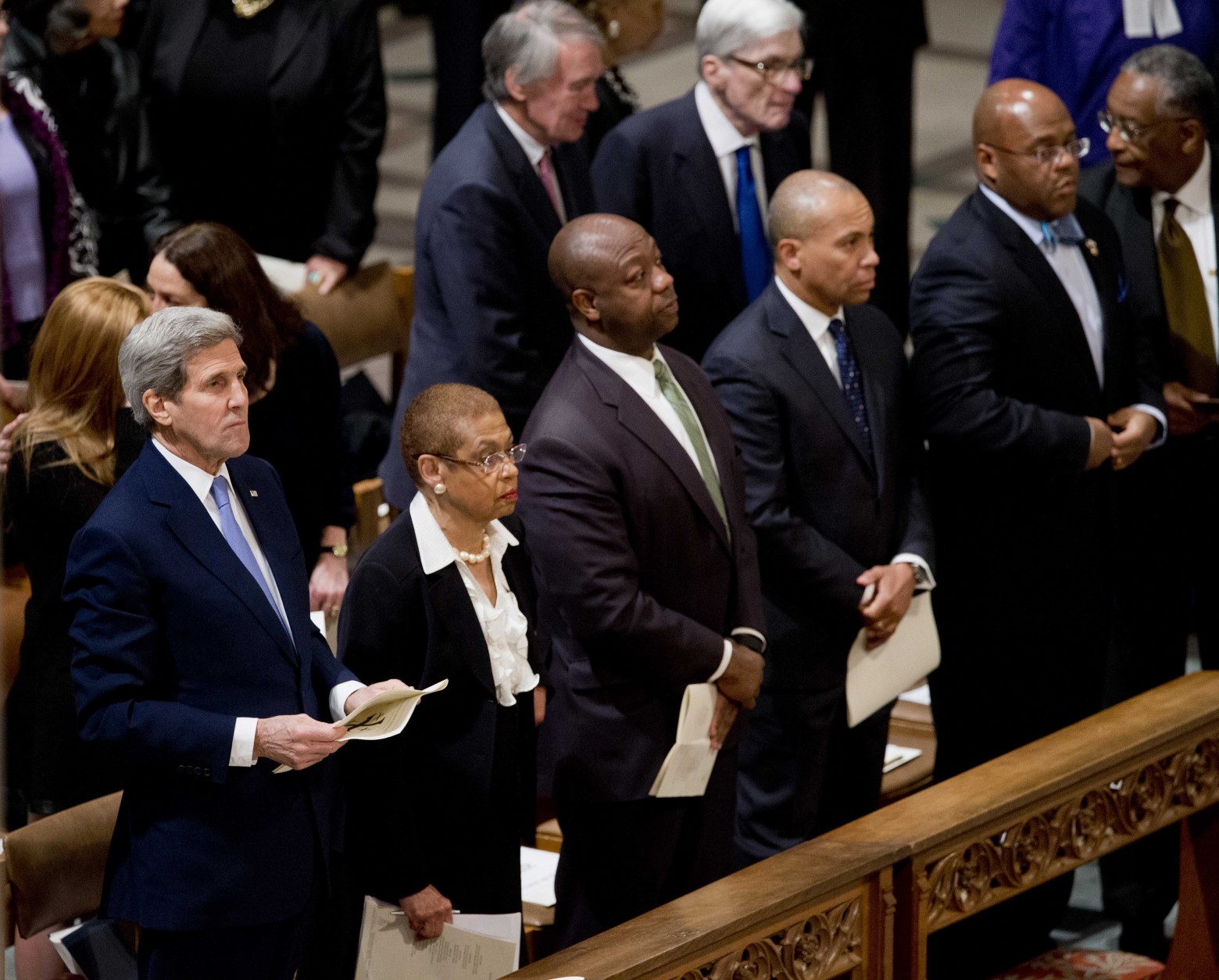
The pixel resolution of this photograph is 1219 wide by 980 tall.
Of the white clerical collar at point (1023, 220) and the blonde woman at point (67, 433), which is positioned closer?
the blonde woman at point (67, 433)

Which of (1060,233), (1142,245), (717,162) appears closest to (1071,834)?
(1060,233)

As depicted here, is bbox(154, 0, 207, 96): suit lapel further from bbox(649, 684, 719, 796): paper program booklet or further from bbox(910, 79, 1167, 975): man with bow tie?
bbox(649, 684, 719, 796): paper program booklet

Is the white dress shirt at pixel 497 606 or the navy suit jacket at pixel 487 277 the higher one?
the navy suit jacket at pixel 487 277

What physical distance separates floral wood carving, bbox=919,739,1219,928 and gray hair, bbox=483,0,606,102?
1.92 metres

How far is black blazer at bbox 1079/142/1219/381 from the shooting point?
4.36 m

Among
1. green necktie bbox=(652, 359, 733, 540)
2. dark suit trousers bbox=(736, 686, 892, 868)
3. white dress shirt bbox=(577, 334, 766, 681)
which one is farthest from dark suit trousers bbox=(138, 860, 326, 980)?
dark suit trousers bbox=(736, 686, 892, 868)

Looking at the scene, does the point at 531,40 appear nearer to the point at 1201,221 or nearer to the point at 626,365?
the point at 626,365

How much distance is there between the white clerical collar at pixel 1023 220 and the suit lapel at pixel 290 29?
1853 millimetres

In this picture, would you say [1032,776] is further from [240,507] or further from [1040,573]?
[240,507]

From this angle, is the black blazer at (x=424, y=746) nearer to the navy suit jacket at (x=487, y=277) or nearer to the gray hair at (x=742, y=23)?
the navy suit jacket at (x=487, y=277)

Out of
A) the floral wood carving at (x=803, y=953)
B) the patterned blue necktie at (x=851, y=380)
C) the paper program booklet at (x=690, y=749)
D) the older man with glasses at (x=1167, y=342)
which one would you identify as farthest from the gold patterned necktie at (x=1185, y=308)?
the floral wood carving at (x=803, y=953)

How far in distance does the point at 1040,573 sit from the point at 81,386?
6.55 feet

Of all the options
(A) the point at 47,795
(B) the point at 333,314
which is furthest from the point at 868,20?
(A) the point at 47,795

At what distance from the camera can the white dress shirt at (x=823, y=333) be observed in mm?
3762
